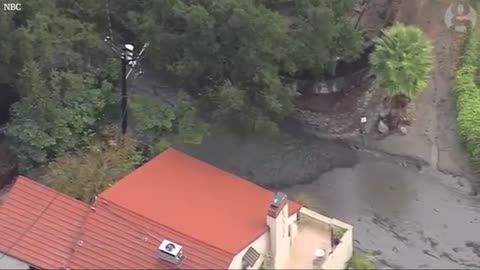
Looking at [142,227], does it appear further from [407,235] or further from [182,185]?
[407,235]

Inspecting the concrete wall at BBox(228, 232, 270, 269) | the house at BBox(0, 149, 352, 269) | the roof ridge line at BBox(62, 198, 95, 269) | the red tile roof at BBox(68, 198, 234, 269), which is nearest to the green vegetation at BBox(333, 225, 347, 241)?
the house at BBox(0, 149, 352, 269)

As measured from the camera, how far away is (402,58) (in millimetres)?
31141

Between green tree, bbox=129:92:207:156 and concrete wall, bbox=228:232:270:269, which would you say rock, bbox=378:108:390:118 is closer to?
green tree, bbox=129:92:207:156

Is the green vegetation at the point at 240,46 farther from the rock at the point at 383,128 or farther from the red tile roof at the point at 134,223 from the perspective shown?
the rock at the point at 383,128

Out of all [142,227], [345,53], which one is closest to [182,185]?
[142,227]

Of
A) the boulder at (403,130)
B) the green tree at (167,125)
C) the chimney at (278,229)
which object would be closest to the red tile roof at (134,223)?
the chimney at (278,229)

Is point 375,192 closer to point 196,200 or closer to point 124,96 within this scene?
point 196,200

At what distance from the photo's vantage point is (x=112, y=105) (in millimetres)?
30672

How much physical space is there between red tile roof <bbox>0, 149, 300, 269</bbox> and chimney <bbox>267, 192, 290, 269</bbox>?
0.32 metres

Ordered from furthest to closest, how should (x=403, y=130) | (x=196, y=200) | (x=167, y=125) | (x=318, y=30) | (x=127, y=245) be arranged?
(x=403, y=130)
(x=318, y=30)
(x=167, y=125)
(x=196, y=200)
(x=127, y=245)

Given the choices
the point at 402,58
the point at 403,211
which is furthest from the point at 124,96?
the point at 403,211

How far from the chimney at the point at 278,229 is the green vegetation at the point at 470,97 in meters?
8.78

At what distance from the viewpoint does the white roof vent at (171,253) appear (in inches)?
952

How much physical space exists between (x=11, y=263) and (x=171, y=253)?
420cm
